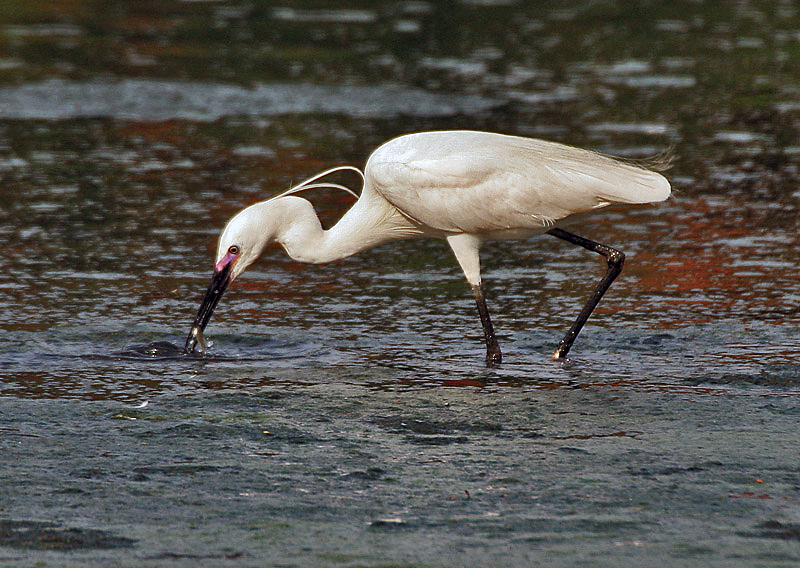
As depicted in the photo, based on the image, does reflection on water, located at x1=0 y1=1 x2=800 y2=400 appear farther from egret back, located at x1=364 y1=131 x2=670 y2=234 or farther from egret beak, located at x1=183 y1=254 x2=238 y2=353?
egret back, located at x1=364 y1=131 x2=670 y2=234

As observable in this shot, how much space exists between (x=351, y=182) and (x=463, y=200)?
15.7 feet

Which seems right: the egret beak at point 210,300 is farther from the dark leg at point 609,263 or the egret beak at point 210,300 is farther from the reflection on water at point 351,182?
the dark leg at point 609,263

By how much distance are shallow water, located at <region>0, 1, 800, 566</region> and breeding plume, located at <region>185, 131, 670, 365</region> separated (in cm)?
49

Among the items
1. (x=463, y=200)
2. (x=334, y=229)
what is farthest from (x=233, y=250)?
(x=463, y=200)

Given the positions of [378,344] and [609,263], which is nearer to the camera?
[378,344]

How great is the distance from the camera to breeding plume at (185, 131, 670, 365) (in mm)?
6785

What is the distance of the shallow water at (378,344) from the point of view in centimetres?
454

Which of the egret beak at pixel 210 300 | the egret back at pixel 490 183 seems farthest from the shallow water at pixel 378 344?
the egret back at pixel 490 183

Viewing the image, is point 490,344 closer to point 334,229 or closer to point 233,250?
point 334,229

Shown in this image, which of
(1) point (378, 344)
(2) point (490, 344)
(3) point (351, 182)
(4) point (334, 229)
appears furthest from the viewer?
(3) point (351, 182)

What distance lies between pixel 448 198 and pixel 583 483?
7.51ft

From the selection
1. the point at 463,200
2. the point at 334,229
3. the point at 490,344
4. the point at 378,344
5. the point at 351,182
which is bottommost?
the point at 351,182

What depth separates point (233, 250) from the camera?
695 centimetres

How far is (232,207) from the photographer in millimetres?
10180
